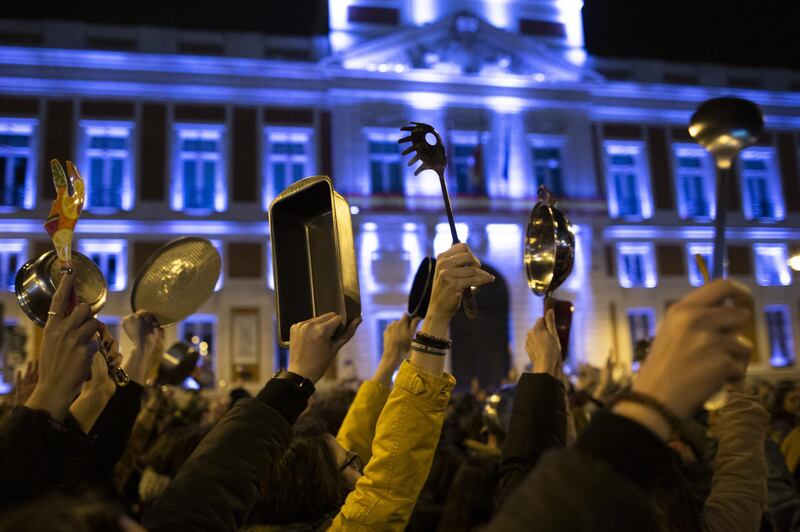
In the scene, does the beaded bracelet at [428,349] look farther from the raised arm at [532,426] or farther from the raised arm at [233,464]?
the raised arm at [233,464]

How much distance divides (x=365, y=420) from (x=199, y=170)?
19721 mm

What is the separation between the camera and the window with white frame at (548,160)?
75.3 ft

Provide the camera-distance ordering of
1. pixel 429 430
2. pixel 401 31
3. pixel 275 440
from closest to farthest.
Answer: pixel 275 440, pixel 429 430, pixel 401 31

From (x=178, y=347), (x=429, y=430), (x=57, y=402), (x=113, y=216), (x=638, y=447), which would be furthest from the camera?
(x=113, y=216)

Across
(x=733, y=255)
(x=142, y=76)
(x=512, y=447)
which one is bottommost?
(x=512, y=447)

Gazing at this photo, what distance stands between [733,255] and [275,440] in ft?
83.0

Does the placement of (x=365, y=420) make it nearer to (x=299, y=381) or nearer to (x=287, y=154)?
(x=299, y=381)

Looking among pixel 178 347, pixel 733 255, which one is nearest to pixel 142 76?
pixel 178 347

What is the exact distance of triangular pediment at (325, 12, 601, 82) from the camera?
72.0 ft

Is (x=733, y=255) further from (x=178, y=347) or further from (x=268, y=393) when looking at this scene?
(x=268, y=393)

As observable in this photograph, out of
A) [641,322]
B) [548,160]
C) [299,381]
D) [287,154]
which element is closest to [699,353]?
[299,381]

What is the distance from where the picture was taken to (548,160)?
Result: 23094mm

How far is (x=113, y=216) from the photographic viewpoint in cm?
1981

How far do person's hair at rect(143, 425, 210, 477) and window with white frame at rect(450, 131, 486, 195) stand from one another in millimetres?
17164
